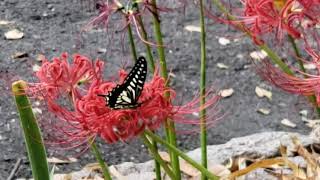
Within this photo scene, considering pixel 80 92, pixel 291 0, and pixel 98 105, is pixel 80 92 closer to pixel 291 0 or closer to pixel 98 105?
pixel 98 105

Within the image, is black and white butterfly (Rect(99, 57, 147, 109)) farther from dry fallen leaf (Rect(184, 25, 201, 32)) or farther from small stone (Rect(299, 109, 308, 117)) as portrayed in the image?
dry fallen leaf (Rect(184, 25, 201, 32))

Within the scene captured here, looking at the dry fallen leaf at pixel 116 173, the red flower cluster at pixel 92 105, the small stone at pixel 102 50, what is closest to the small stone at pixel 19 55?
the small stone at pixel 102 50

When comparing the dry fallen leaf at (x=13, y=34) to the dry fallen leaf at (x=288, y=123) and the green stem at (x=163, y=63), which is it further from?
the green stem at (x=163, y=63)

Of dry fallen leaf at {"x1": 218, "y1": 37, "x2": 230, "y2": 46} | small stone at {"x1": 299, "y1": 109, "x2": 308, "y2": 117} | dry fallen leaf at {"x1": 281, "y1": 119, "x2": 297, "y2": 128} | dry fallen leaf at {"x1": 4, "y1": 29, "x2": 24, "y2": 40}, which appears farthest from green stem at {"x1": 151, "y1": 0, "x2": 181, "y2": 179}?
dry fallen leaf at {"x1": 218, "y1": 37, "x2": 230, "y2": 46}

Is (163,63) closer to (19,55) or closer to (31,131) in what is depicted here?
(31,131)

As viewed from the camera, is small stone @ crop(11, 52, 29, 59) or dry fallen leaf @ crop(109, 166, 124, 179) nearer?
dry fallen leaf @ crop(109, 166, 124, 179)

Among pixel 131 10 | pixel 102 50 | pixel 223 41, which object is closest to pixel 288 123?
pixel 223 41
